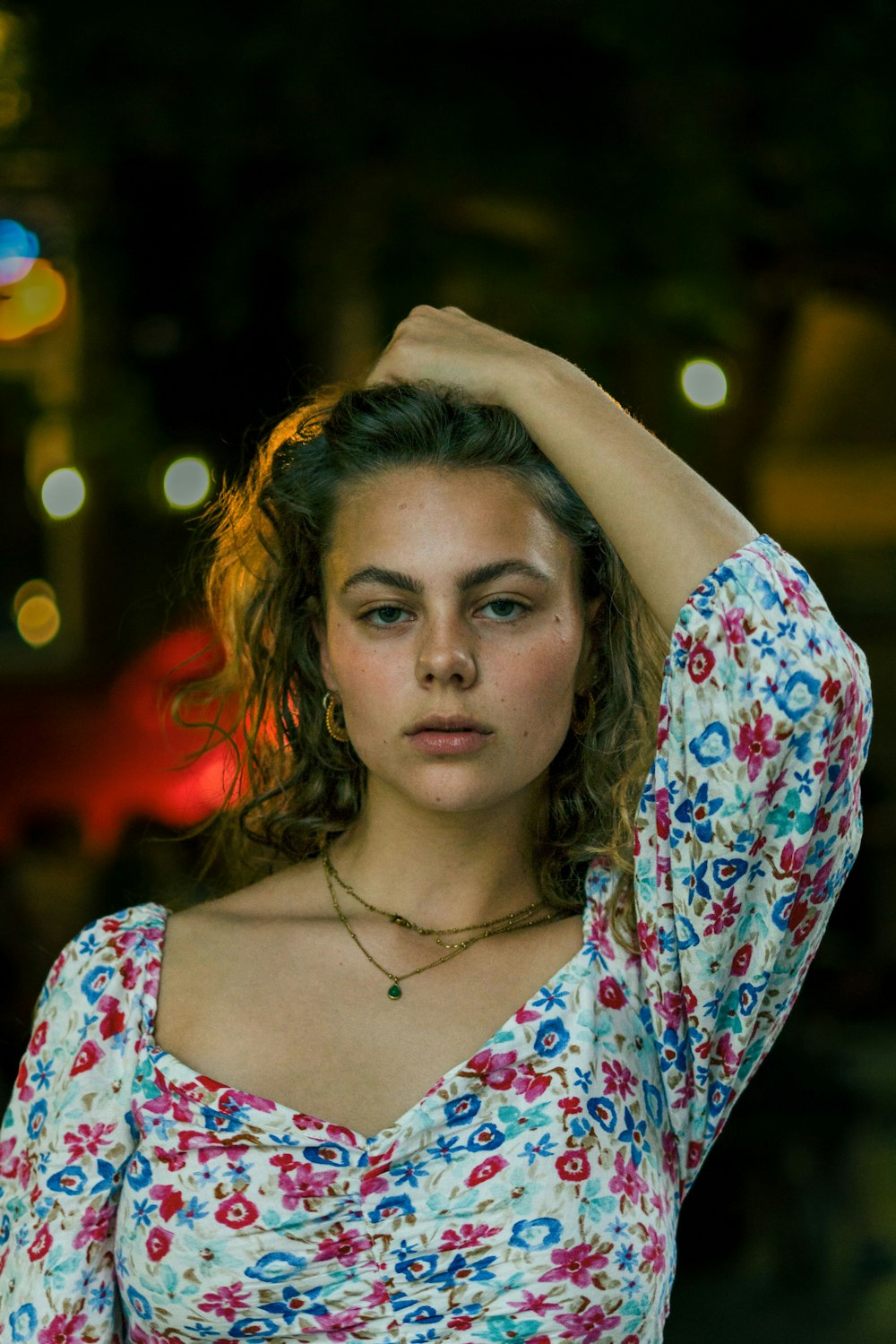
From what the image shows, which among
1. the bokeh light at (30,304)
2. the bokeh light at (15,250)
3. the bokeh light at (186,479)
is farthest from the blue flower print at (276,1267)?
the bokeh light at (30,304)

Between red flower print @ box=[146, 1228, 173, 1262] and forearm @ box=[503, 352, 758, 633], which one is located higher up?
forearm @ box=[503, 352, 758, 633]

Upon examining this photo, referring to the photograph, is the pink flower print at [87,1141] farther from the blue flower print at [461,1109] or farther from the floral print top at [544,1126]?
the blue flower print at [461,1109]

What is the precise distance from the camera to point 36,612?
5.32 m

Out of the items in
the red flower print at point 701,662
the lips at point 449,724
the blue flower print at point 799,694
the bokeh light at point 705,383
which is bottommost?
the lips at point 449,724

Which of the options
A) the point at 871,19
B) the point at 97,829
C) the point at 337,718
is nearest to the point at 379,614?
the point at 337,718

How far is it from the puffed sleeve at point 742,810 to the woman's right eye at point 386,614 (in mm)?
278

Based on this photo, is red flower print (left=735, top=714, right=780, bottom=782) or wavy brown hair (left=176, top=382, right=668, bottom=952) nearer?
red flower print (left=735, top=714, right=780, bottom=782)

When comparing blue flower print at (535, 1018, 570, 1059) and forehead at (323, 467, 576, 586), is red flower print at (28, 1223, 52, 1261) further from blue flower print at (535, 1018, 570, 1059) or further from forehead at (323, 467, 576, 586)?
forehead at (323, 467, 576, 586)

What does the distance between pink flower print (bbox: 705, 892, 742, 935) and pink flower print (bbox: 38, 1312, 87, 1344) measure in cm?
68

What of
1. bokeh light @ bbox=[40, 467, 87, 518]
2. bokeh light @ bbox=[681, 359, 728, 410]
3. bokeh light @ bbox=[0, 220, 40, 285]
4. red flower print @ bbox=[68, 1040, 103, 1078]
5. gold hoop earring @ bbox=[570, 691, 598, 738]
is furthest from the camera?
bokeh light @ bbox=[0, 220, 40, 285]

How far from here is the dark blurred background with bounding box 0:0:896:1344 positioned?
272 cm

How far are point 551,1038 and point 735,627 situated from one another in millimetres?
424

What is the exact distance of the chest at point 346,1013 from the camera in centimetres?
150

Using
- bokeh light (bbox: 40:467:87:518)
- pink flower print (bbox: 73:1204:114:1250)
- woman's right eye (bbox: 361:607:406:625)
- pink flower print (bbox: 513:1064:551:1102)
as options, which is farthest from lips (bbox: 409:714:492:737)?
bokeh light (bbox: 40:467:87:518)
